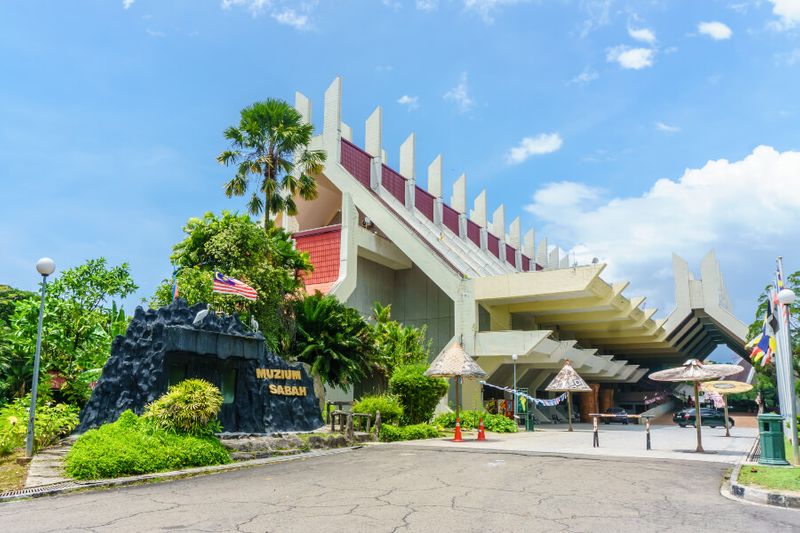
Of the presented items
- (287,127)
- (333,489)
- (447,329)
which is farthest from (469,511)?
(447,329)

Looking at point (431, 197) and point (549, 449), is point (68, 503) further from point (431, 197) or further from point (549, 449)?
point (431, 197)

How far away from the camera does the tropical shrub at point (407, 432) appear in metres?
19.6

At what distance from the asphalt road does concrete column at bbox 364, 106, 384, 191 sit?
30.7 meters

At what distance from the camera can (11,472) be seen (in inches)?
430

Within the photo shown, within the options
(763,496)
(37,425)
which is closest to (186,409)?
(37,425)

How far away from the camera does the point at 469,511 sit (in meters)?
8.02

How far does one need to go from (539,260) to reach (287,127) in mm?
55790

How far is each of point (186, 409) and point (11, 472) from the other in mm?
3188

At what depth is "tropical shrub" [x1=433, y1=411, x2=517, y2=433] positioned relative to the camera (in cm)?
2609

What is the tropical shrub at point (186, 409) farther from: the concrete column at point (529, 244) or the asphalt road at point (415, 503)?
the concrete column at point (529, 244)

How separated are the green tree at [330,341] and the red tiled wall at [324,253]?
271 inches

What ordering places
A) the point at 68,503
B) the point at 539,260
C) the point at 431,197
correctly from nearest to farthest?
the point at 68,503, the point at 431,197, the point at 539,260

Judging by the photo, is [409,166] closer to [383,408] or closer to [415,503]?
[383,408]

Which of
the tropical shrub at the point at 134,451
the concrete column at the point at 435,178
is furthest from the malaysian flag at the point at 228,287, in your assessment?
the concrete column at the point at 435,178
